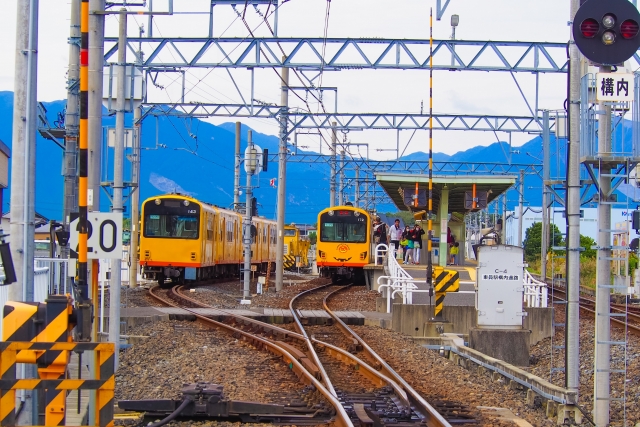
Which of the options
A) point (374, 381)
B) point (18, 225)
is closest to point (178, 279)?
point (374, 381)

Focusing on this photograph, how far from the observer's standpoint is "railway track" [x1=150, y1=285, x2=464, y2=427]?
25.1 ft

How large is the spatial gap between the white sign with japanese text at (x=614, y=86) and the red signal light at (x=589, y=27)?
40cm

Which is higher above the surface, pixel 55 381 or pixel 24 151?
pixel 24 151

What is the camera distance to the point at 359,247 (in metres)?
31.7

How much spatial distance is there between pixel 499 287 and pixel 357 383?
187 inches

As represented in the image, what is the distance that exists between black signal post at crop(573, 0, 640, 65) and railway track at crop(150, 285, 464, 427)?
3.49 metres

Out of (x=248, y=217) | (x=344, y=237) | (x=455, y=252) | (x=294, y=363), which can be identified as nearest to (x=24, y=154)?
(x=294, y=363)

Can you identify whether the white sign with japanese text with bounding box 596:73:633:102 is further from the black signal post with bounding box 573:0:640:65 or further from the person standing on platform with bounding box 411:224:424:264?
the person standing on platform with bounding box 411:224:424:264

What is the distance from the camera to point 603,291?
848cm

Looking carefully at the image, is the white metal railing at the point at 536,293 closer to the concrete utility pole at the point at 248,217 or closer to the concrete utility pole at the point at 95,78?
the concrete utility pole at the point at 248,217

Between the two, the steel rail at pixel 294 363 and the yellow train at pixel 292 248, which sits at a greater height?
the yellow train at pixel 292 248

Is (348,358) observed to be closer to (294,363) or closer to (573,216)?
(294,363)

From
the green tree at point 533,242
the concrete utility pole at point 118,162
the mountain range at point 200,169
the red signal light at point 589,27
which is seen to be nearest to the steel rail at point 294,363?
the concrete utility pole at point 118,162

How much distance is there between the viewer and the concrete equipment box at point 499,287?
13.8m
